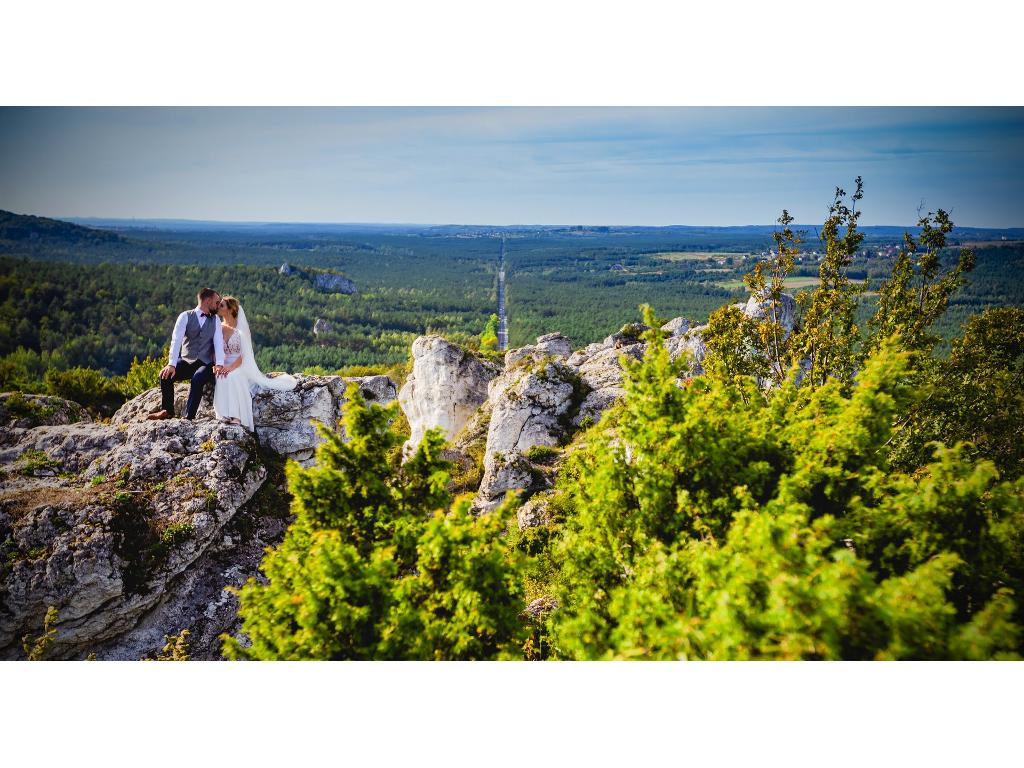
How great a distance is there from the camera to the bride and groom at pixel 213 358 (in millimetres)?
9711

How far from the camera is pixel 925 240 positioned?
417 inches

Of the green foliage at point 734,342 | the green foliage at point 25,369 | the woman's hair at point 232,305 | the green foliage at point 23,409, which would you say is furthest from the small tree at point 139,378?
the green foliage at point 734,342

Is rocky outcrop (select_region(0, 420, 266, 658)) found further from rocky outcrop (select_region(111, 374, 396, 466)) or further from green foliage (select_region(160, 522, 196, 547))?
rocky outcrop (select_region(111, 374, 396, 466))

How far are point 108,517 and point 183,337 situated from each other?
3.47 m

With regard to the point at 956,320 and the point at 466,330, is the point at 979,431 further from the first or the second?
the point at 466,330

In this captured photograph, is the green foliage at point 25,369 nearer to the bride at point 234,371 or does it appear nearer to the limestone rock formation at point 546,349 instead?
the bride at point 234,371

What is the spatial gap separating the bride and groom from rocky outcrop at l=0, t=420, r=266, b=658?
1.76 ft

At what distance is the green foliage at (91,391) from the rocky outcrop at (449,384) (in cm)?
1471

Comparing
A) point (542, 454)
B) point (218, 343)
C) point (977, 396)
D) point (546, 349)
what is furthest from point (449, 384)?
point (977, 396)

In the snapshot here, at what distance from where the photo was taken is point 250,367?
34.0ft

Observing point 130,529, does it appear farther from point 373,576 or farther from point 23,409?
point 373,576

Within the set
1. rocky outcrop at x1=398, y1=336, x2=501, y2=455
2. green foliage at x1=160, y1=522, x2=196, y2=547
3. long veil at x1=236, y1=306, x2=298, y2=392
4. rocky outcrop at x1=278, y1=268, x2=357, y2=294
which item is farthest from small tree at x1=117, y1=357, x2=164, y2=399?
rocky outcrop at x1=278, y1=268, x2=357, y2=294

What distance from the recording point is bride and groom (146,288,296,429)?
9711 mm

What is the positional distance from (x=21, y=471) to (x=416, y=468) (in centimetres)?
731
